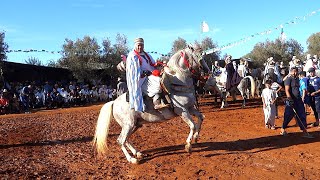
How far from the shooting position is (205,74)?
880cm

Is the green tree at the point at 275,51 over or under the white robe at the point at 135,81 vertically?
over

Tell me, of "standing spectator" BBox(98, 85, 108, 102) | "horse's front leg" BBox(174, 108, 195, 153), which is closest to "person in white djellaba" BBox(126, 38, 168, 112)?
"horse's front leg" BBox(174, 108, 195, 153)

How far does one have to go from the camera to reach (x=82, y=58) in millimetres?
34094

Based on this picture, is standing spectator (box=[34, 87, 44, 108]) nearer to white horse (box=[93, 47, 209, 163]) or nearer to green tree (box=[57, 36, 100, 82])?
green tree (box=[57, 36, 100, 82])

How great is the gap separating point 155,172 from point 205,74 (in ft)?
10.2

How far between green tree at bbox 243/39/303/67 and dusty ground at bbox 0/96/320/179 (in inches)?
1475

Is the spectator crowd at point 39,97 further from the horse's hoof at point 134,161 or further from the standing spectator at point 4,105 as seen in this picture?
the horse's hoof at point 134,161

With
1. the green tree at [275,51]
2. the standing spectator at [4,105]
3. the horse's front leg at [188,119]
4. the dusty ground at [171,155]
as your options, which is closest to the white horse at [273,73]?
the dusty ground at [171,155]

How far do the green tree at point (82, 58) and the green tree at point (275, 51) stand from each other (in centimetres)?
2174

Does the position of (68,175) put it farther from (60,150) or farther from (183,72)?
(183,72)

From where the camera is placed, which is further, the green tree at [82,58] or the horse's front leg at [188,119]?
the green tree at [82,58]

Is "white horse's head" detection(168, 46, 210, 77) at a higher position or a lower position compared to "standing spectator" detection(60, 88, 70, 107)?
higher

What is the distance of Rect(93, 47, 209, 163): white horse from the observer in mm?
7781

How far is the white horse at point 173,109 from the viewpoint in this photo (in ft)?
25.5
